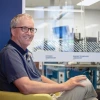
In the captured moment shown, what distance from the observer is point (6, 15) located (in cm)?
264

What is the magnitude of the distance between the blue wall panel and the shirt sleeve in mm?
839

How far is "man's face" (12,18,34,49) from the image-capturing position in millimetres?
2000

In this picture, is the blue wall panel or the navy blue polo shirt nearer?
the navy blue polo shirt

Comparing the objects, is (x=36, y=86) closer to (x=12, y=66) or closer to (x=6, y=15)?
(x=12, y=66)

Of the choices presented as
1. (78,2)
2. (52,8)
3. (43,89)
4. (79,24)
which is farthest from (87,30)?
(43,89)

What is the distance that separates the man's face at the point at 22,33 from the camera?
6.56ft

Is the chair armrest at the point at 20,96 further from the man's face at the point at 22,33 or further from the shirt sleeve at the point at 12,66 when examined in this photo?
the man's face at the point at 22,33

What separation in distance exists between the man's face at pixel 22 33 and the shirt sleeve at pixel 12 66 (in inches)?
9.4

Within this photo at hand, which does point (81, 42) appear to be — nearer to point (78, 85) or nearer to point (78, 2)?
point (78, 2)

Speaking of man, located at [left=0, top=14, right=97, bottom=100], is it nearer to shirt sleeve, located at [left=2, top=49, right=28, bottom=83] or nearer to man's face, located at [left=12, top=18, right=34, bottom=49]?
shirt sleeve, located at [left=2, top=49, right=28, bottom=83]

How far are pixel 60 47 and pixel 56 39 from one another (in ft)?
0.43

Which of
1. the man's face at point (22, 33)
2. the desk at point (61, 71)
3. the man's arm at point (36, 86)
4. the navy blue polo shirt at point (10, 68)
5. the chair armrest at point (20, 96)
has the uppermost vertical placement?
the man's face at point (22, 33)

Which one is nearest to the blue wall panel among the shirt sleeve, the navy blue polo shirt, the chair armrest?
the navy blue polo shirt

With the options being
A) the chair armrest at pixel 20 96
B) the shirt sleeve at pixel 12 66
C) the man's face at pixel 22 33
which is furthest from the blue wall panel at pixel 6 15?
the chair armrest at pixel 20 96
